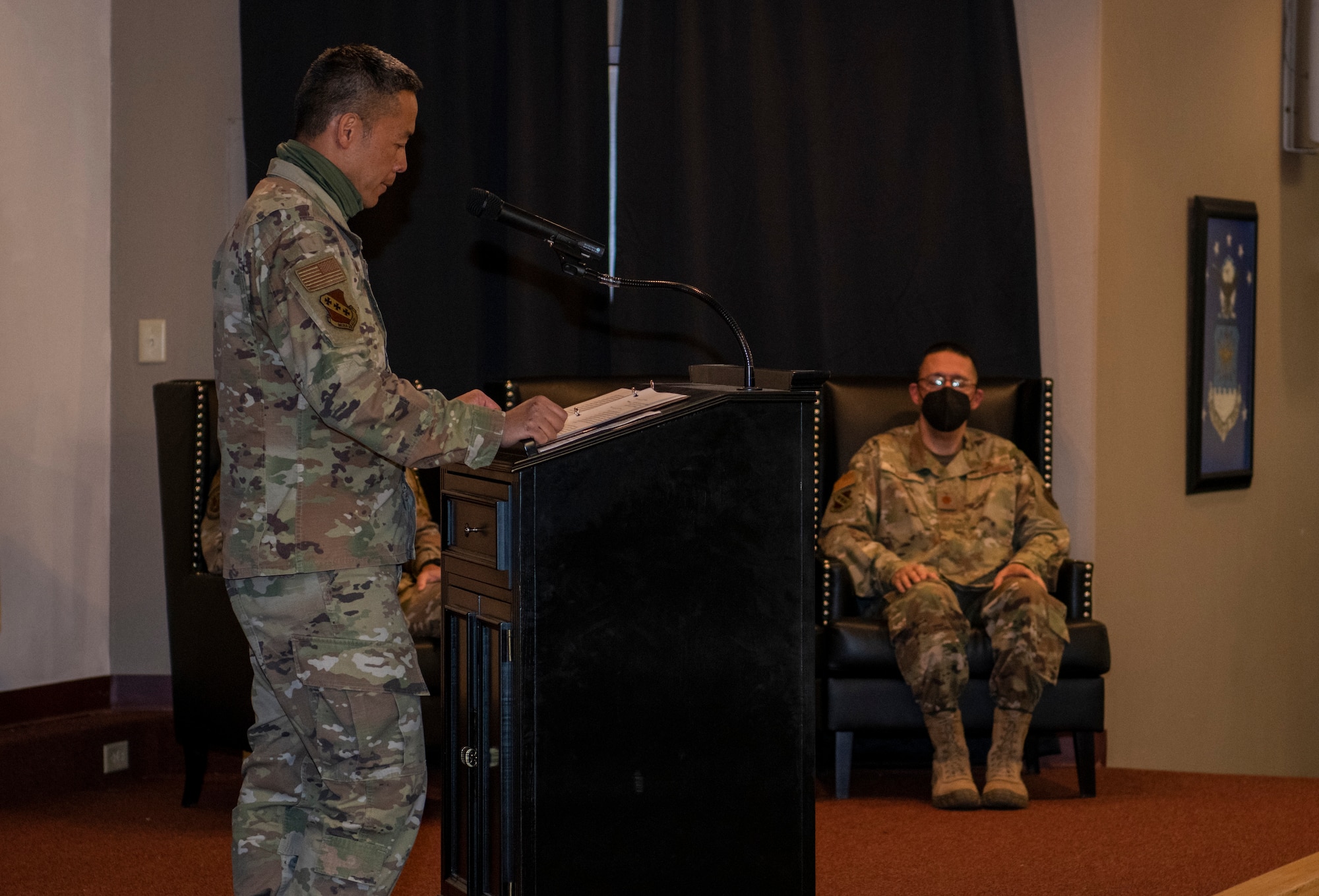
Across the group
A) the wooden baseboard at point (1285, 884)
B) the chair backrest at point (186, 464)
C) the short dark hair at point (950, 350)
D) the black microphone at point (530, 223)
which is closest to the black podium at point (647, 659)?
the black microphone at point (530, 223)

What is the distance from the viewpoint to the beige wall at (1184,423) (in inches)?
167

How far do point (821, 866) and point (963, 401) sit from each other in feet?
4.59

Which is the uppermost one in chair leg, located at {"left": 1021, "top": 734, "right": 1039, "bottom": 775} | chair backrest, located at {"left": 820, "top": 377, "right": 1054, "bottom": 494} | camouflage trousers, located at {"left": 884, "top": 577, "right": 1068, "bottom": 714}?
chair backrest, located at {"left": 820, "top": 377, "right": 1054, "bottom": 494}

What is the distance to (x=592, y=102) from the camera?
3977 mm

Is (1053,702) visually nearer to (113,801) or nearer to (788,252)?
(788,252)

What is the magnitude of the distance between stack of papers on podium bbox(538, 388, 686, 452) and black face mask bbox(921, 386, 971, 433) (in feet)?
5.52

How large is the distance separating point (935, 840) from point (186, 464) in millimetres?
2039

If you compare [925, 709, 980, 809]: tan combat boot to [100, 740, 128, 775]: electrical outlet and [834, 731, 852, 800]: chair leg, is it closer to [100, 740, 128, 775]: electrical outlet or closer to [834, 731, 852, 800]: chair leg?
[834, 731, 852, 800]: chair leg

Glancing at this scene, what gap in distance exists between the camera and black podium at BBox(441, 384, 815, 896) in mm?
2047

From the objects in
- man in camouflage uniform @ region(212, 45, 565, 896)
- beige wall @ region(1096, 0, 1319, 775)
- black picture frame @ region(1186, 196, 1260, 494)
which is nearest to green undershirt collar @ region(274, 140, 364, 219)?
man in camouflage uniform @ region(212, 45, 565, 896)

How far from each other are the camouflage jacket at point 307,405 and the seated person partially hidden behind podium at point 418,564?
3.85ft

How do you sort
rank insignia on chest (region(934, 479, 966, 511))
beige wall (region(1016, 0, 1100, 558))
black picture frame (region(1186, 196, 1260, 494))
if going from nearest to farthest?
rank insignia on chest (region(934, 479, 966, 511)) → beige wall (region(1016, 0, 1100, 558)) → black picture frame (region(1186, 196, 1260, 494))

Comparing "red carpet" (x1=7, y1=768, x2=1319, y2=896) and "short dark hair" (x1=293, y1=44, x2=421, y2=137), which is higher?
"short dark hair" (x1=293, y1=44, x2=421, y2=137)

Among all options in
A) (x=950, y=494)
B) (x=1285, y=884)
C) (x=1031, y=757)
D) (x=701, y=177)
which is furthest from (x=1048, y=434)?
(x=1285, y=884)
